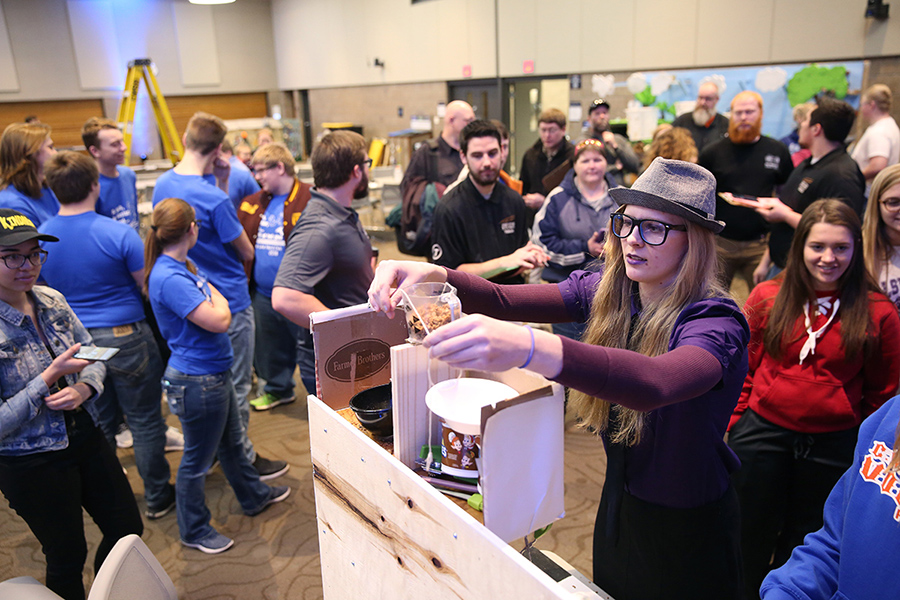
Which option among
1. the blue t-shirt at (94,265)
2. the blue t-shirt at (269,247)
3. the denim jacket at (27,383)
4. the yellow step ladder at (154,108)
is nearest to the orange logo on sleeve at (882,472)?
the denim jacket at (27,383)

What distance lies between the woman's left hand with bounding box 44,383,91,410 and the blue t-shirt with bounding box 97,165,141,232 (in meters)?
1.86

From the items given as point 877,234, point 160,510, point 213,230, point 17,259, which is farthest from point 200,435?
point 877,234

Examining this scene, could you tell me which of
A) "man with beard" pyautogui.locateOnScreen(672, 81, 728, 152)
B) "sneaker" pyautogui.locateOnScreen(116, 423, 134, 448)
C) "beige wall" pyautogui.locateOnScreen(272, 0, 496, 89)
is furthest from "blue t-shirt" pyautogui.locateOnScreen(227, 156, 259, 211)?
"beige wall" pyautogui.locateOnScreen(272, 0, 496, 89)

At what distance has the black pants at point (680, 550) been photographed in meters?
1.37

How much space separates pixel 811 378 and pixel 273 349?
316 cm

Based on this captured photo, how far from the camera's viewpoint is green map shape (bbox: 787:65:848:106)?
5.66 metres

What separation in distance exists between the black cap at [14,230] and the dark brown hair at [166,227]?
467mm

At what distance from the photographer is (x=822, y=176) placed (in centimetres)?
349

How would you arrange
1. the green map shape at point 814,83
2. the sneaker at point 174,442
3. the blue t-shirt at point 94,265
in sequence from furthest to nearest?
the green map shape at point 814,83, the sneaker at point 174,442, the blue t-shirt at point 94,265

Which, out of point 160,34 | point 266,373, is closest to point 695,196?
point 266,373

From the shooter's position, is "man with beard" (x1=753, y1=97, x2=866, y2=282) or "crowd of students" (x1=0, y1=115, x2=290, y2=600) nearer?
"crowd of students" (x1=0, y1=115, x2=290, y2=600)

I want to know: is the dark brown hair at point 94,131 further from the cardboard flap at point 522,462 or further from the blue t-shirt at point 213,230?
the cardboard flap at point 522,462

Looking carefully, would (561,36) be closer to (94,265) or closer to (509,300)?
(94,265)

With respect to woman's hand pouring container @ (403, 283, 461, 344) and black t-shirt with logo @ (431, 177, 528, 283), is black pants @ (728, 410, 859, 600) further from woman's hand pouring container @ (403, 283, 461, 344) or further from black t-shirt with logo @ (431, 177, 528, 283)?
black t-shirt with logo @ (431, 177, 528, 283)
